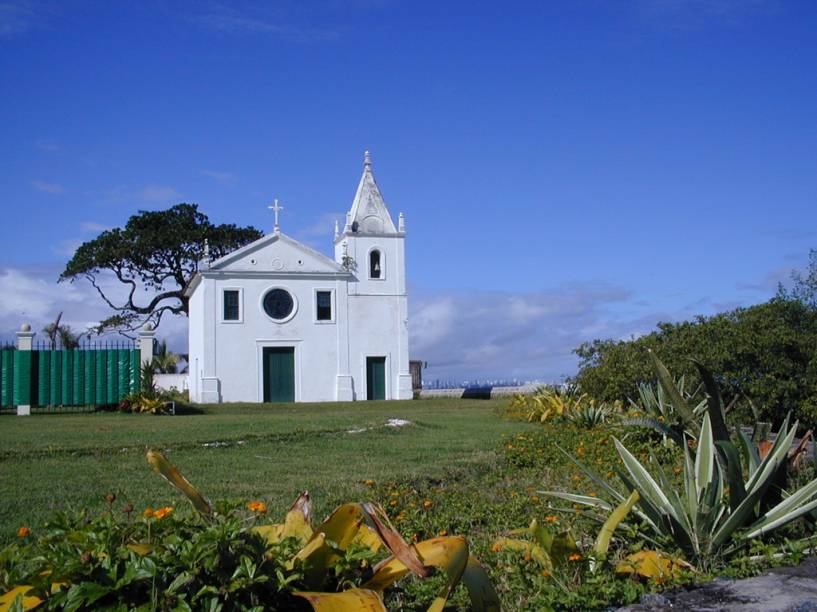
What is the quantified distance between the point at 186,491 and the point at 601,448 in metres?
7.91

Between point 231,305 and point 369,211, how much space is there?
23.8 ft

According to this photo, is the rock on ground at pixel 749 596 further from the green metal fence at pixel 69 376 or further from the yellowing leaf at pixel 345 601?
the green metal fence at pixel 69 376

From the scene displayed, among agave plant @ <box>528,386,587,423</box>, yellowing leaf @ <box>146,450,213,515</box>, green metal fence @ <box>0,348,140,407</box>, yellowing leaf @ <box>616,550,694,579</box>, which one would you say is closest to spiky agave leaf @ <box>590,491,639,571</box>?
yellowing leaf @ <box>616,550,694,579</box>

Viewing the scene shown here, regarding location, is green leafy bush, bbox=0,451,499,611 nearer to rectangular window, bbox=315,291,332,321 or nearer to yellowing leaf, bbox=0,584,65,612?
yellowing leaf, bbox=0,584,65,612

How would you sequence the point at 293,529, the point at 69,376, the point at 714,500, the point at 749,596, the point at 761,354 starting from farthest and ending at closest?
the point at 69,376 < the point at 761,354 < the point at 714,500 < the point at 749,596 < the point at 293,529

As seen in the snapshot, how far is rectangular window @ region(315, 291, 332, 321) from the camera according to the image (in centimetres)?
3562

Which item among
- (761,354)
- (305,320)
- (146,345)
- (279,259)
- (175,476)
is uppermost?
(279,259)

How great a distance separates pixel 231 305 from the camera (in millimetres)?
34625

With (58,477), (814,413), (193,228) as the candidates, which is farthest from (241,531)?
(193,228)

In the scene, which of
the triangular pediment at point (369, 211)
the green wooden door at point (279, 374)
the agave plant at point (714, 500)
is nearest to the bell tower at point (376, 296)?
the triangular pediment at point (369, 211)

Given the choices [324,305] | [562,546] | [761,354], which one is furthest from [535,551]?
[324,305]

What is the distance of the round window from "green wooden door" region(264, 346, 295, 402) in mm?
1400

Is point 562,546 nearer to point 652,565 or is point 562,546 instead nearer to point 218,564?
point 652,565

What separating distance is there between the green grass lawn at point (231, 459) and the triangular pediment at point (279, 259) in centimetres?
1740
